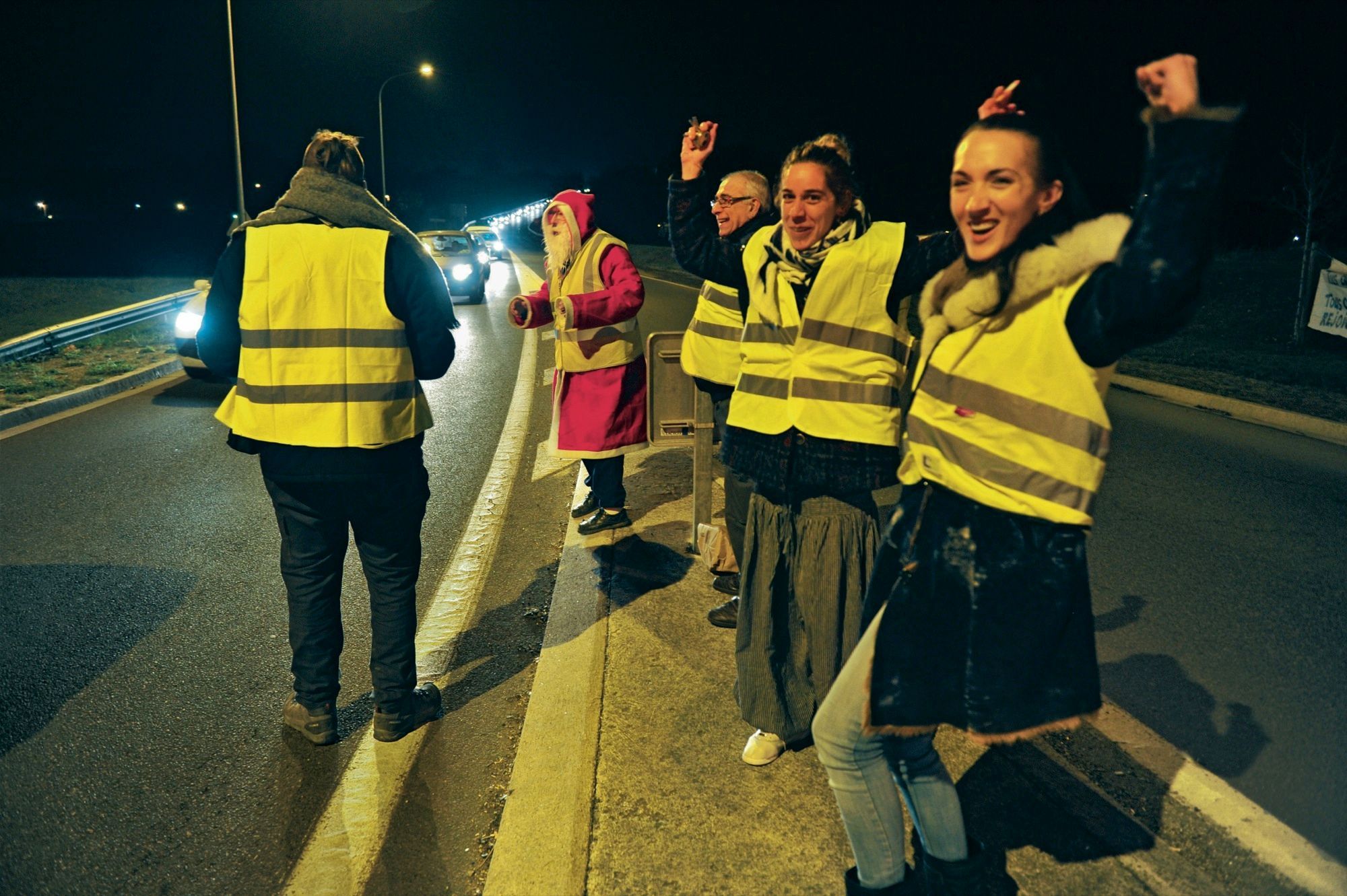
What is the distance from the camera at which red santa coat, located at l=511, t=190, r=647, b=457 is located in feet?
16.2

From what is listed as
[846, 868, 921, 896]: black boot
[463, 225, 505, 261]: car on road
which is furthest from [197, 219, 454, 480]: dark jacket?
[463, 225, 505, 261]: car on road

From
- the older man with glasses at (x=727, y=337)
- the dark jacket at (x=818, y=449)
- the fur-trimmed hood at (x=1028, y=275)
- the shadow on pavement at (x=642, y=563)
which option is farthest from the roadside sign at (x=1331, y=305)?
the fur-trimmed hood at (x=1028, y=275)

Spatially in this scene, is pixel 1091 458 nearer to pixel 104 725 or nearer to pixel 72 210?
pixel 104 725

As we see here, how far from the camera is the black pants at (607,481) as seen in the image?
544 centimetres

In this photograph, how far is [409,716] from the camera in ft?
11.4

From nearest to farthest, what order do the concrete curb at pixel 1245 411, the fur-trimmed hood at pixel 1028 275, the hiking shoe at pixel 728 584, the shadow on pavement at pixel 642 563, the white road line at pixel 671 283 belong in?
the fur-trimmed hood at pixel 1028 275 → the hiking shoe at pixel 728 584 → the shadow on pavement at pixel 642 563 → the concrete curb at pixel 1245 411 → the white road line at pixel 671 283

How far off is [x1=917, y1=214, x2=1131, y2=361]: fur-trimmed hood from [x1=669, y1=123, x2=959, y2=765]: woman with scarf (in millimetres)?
667

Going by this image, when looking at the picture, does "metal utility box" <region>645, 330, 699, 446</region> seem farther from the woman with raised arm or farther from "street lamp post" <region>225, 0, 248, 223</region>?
"street lamp post" <region>225, 0, 248, 223</region>

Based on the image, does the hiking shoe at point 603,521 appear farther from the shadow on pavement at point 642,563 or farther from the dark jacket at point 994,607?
the dark jacket at point 994,607

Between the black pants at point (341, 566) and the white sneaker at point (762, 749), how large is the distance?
124cm

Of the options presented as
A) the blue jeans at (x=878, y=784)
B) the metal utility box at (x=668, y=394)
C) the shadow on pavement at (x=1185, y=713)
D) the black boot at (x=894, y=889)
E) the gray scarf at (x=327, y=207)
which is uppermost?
the gray scarf at (x=327, y=207)

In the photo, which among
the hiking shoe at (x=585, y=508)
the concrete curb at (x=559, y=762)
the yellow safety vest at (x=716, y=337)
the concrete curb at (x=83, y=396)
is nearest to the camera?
the concrete curb at (x=559, y=762)

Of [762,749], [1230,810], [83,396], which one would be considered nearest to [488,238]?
[83,396]

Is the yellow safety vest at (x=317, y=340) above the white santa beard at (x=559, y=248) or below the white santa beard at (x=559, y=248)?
below
